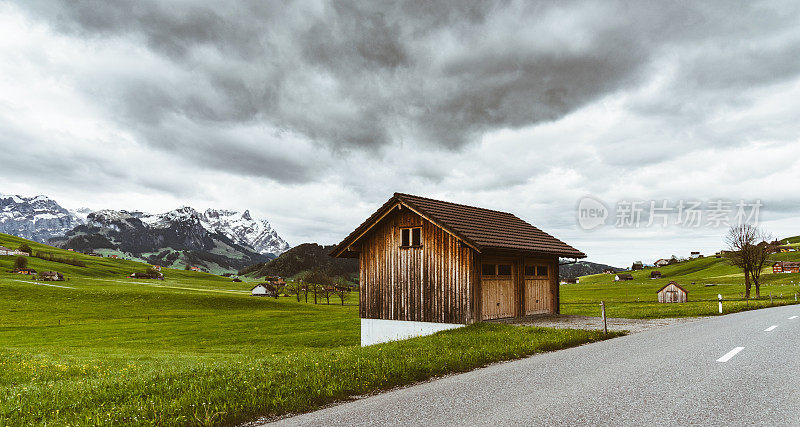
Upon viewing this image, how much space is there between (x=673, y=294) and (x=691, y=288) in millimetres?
27609

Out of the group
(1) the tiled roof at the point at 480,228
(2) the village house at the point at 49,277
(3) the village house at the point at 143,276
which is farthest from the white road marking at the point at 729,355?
(3) the village house at the point at 143,276

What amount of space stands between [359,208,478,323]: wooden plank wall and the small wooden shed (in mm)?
71147

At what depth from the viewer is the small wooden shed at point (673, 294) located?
77188 millimetres

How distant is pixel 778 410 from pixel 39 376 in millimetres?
20031

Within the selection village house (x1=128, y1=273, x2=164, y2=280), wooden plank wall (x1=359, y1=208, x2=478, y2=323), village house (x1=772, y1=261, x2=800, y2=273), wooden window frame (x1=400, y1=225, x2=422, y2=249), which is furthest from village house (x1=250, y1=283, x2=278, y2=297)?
village house (x1=772, y1=261, x2=800, y2=273)

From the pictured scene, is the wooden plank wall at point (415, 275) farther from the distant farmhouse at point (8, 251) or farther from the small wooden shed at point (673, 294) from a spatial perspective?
the distant farmhouse at point (8, 251)

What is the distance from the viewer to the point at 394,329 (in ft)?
77.8

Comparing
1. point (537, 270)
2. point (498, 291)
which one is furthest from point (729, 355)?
point (537, 270)

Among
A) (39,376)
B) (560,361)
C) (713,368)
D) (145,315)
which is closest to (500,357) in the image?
(560,361)

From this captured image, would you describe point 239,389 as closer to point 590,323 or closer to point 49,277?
point 590,323

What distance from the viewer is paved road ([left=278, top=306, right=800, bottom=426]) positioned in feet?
19.6

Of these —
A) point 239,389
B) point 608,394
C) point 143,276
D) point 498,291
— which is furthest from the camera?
point 143,276

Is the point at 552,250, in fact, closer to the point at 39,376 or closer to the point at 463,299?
the point at 463,299

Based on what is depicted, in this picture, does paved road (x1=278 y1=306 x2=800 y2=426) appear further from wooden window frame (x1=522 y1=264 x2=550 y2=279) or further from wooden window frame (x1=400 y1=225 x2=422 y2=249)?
wooden window frame (x1=522 y1=264 x2=550 y2=279)
